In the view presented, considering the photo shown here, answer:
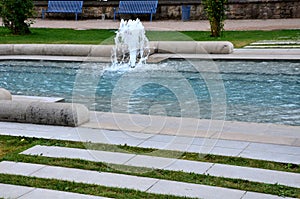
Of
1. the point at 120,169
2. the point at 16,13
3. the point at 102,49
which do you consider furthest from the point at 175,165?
the point at 16,13

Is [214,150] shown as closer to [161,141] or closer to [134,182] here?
[161,141]

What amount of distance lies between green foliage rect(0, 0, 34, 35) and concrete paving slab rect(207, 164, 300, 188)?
15448 millimetres

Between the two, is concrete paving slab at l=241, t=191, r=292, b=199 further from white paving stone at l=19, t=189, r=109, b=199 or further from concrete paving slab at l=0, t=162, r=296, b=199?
white paving stone at l=19, t=189, r=109, b=199

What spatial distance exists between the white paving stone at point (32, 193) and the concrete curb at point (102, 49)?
9.33 m

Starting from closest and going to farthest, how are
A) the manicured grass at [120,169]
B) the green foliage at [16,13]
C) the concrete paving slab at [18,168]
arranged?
the manicured grass at [120,169] < the concrete paving slab at [18,168] < the green foliage at [16,13]

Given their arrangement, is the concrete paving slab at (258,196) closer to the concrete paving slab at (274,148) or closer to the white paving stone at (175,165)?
the white paving stone at (175,165)

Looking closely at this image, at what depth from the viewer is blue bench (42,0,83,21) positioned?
26.9m

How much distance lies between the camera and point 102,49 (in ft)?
47.9

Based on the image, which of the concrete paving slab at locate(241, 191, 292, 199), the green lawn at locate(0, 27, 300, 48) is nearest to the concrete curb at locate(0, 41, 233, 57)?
the green lawn at locate(0, 27, 300, 48)

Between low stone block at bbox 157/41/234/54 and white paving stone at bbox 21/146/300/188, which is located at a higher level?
low stone block at bbox 157/41/234/54

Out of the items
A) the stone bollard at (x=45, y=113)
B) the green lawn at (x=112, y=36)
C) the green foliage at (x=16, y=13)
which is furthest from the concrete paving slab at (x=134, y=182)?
the green foliage at (x=16, y=13)

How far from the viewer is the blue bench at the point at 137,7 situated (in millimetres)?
25641

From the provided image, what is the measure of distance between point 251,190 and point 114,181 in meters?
1.30

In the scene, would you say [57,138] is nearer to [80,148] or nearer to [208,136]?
[80,148]
